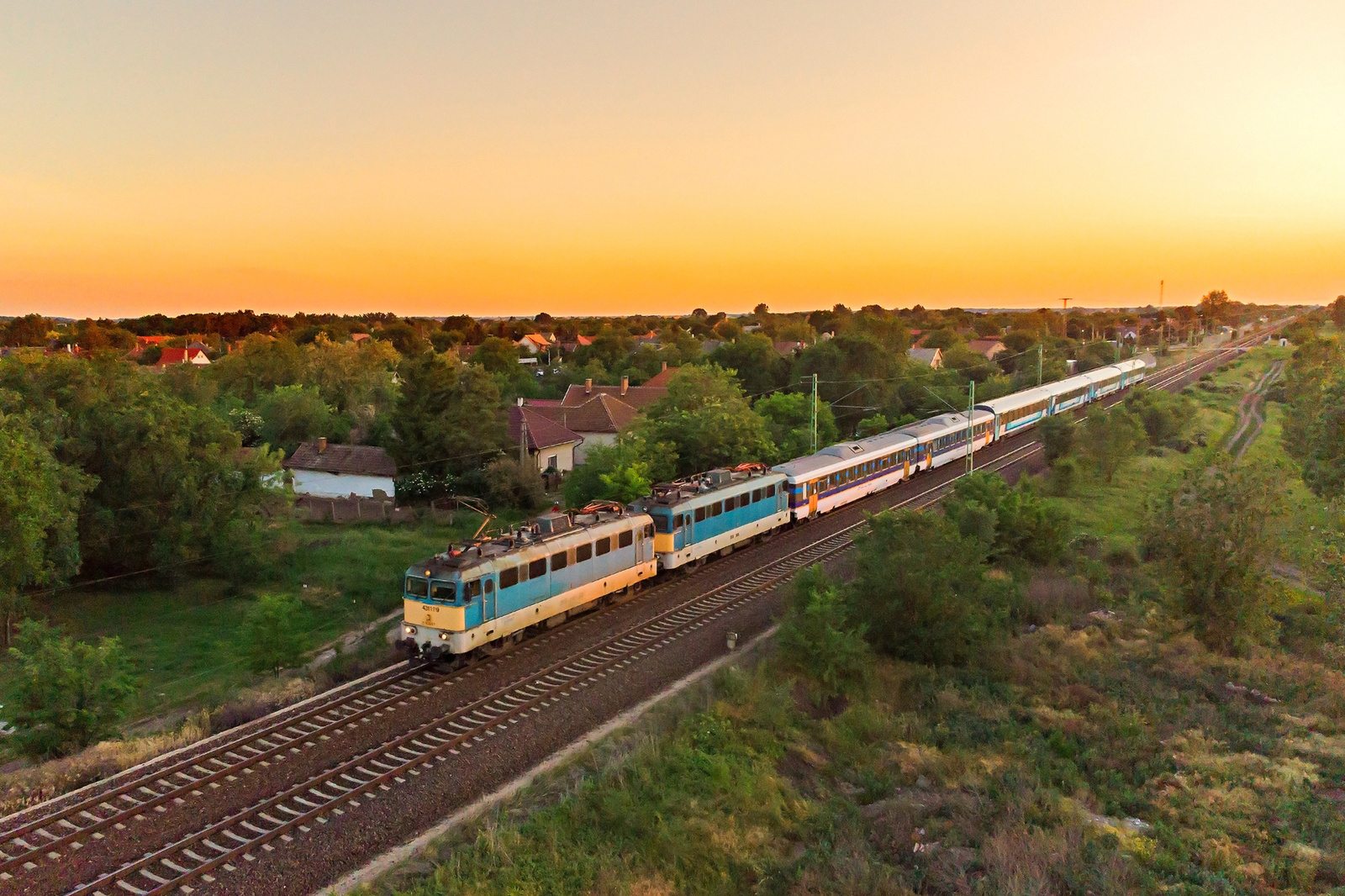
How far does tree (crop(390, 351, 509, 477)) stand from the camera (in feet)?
142

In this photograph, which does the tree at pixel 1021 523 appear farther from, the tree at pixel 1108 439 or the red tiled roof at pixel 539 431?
the red tiled roof at pixel 539 431

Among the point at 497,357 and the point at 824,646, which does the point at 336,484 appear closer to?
the point at 824,646

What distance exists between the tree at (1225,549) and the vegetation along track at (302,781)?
45.7 feet

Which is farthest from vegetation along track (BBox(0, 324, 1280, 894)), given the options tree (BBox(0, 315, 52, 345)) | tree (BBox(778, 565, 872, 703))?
tree (BBox(0, 315, 52, 345))

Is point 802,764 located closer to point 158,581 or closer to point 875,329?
point 158,581

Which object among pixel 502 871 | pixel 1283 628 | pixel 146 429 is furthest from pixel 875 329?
pixel 502 871

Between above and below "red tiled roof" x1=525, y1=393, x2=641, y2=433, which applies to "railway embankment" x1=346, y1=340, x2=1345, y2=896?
below

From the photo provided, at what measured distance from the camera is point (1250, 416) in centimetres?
7319

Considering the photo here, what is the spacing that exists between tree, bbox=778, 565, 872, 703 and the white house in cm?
2885

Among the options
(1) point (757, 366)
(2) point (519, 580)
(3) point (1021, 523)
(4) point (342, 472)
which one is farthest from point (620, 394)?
(2) point (519, 580)

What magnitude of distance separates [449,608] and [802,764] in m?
8.01

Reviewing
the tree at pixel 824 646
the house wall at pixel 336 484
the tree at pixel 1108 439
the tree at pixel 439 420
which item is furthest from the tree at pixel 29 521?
the tree at pixel 1108 439

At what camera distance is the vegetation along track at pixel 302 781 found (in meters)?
11.4

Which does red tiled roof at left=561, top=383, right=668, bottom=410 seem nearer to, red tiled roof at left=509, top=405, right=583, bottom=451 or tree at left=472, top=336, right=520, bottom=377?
red tiled roof at left=509, top=405, right=583, bottom=451
